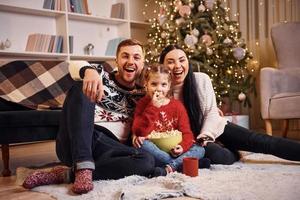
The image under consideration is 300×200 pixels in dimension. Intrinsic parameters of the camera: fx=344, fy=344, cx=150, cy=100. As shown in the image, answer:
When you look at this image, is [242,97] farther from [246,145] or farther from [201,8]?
[246,145]

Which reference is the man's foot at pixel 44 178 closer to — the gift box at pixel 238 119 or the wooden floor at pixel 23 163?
the wooden floor at pixel 23 163

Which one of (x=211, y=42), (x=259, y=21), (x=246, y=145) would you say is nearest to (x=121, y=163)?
(x=246, y=145)

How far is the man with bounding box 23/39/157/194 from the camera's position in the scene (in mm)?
1356

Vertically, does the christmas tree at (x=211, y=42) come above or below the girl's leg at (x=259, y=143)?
above

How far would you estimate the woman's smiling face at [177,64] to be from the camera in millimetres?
1766

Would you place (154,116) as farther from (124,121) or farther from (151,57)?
(151,57)

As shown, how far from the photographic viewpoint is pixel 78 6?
12.4ft

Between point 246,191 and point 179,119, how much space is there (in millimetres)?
524

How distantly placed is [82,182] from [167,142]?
1.51 ft

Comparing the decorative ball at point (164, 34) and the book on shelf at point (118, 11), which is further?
the book on shelf at point (118, 11)

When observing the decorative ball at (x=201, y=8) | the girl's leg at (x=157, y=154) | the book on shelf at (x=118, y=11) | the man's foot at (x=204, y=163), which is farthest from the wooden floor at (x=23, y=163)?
the decorative ball at (x=201, y=8)

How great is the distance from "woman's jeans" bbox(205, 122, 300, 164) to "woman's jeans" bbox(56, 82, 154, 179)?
43 cm

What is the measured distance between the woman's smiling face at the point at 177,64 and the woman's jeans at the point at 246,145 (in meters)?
0.37

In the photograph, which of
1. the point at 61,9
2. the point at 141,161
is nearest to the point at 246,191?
the point at 141,161
